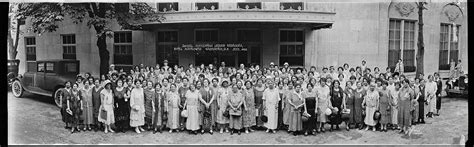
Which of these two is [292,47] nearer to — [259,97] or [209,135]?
[259,97]

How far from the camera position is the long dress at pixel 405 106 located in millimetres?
5419

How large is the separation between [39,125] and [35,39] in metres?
1.53

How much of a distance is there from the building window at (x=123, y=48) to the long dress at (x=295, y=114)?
3.88 m

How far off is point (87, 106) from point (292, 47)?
17.5ft

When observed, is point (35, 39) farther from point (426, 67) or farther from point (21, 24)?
point (426, 67)

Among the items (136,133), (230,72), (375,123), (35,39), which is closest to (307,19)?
(230,72)

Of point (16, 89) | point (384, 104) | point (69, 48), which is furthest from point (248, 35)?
point (16, 89)

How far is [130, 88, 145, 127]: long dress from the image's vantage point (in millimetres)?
5410

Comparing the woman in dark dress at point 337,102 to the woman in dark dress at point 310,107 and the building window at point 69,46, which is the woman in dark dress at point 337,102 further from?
the building window at point 69,46

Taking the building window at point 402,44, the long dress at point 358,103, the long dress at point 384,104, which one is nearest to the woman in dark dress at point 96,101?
the long dress at point 358,103

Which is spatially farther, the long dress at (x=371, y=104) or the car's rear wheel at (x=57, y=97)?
the car's rear wheel at (x=57, y=97)

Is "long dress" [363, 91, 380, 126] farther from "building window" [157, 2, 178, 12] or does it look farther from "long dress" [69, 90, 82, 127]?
"long dress" [69, 90, 82, 127]

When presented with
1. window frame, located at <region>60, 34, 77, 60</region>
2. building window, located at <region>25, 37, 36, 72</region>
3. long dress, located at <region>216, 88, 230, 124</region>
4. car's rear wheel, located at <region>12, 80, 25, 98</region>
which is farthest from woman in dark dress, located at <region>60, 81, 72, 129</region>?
long dress, located at <region>216, 88, 230, 124</region>

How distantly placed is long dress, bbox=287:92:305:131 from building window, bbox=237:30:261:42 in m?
3.35
